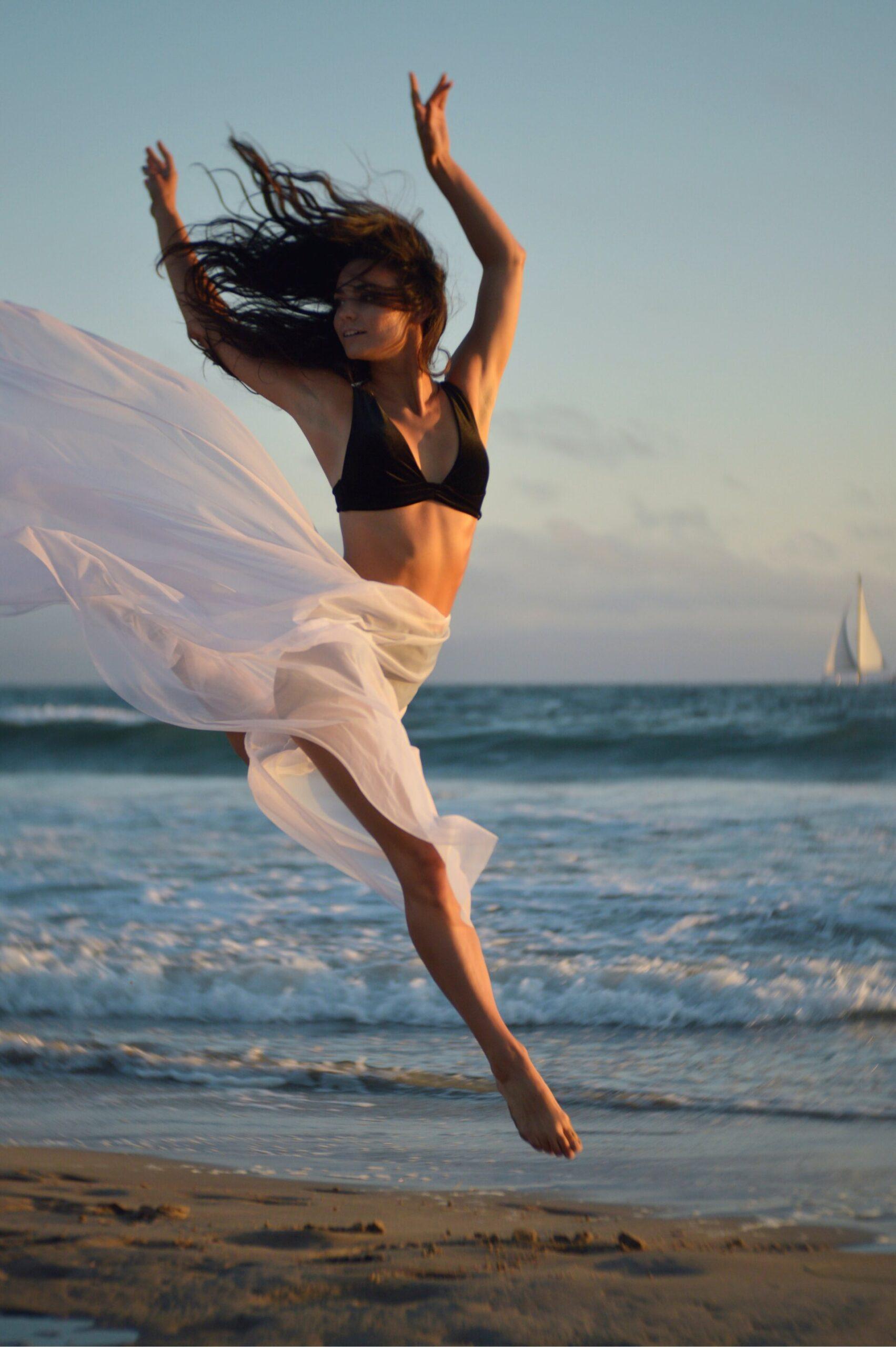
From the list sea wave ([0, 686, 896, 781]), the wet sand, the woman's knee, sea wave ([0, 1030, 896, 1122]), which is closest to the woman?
the woman's knee

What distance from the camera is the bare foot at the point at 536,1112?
2.69 metres

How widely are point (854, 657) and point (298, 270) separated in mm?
34261

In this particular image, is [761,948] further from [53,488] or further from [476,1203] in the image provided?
[53,488]

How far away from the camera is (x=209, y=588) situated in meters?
2.99

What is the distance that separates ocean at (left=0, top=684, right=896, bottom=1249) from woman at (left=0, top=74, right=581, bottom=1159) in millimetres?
946

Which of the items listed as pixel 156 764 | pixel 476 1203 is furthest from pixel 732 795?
pixel 476 1203

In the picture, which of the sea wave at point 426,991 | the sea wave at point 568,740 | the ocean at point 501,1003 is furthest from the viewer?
the sea wave at point 568,740

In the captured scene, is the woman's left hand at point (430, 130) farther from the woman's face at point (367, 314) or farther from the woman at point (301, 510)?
the woman's face at point (367, 314)

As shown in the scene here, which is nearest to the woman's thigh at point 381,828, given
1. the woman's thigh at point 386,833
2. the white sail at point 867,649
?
the woman's thigh at point 386,833

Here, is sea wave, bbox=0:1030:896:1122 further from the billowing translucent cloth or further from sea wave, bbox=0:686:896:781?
sea wave, bbox=0:686:896:781

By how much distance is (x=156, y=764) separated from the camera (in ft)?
53.4

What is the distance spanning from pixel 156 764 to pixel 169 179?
44.7ft

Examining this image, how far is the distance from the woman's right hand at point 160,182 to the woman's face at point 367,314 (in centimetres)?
65

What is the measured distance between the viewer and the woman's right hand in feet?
10.9
